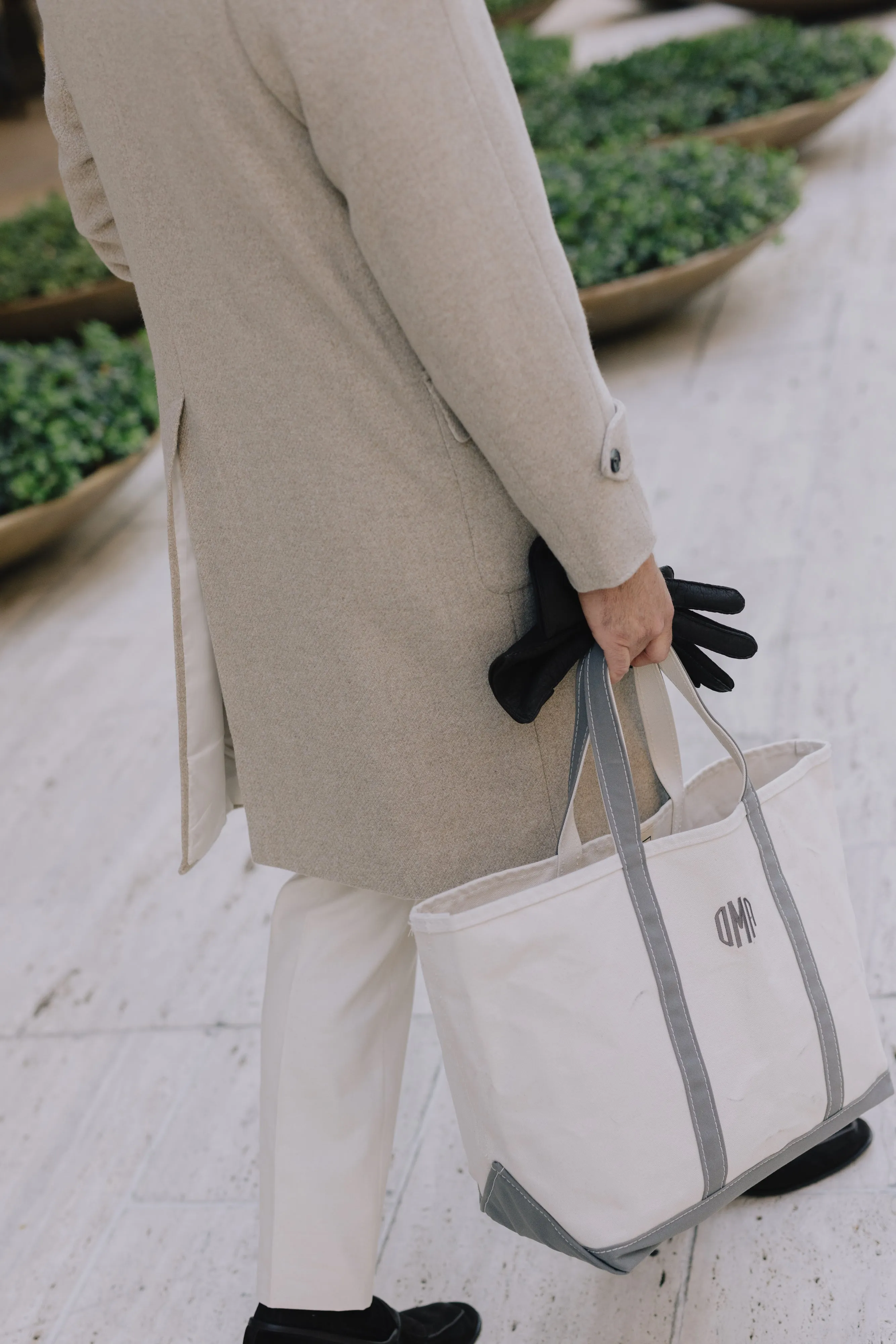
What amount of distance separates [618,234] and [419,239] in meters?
3.73

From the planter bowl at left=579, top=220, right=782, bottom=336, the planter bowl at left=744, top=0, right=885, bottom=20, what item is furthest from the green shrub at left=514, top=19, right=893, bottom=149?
the planter bowl at left=744, top=0, right=885, bottom=20

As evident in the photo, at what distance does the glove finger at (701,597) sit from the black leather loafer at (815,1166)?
75cm

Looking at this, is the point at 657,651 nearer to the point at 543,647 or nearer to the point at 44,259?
the point at 543,647

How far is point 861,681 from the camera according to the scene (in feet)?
8.59

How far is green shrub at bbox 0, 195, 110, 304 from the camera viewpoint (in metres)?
5.38

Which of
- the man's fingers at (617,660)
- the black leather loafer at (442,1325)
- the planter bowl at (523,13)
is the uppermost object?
the man's fingers at (617,660)

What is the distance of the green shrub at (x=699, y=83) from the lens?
6.08 metres

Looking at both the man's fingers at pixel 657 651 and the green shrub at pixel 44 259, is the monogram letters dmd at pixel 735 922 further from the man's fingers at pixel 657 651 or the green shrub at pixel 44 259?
the green shrub at pixel 44 259

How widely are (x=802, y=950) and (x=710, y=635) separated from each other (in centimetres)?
32

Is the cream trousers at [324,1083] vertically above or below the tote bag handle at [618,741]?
below

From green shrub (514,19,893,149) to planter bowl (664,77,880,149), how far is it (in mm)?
63

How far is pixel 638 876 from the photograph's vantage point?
1186mm

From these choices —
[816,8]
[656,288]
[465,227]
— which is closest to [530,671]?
[465,227]

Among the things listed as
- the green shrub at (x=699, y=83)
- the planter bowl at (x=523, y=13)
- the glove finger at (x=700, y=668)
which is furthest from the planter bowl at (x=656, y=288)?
the planter bowl at (x=523, y=13)
